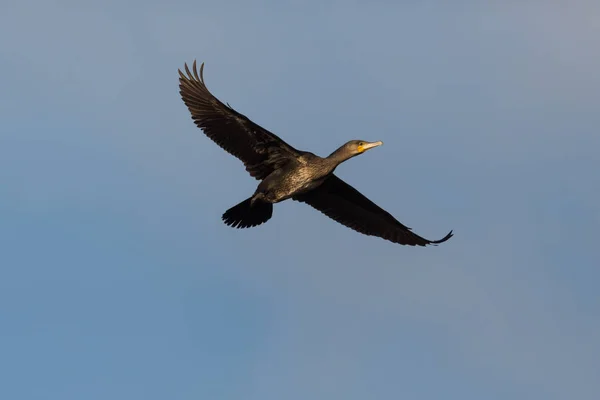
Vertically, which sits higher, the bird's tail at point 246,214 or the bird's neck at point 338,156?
the bird's neck at point 338,156

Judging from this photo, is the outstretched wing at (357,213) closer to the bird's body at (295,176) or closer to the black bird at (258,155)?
the black bird at (258,155)

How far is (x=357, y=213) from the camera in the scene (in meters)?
21.8

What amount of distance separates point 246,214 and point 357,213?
7.71 ft

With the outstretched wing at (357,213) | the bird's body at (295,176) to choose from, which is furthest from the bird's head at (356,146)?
the outstretched wing at (357,213)

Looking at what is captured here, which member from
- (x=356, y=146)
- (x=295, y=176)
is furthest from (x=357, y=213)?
Answer: (x=295, y=176)

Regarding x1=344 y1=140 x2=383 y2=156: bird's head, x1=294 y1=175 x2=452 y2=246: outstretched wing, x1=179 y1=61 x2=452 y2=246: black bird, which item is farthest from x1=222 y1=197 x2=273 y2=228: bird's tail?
x1=344 y1=140 x2=383 y2=156: bird's head

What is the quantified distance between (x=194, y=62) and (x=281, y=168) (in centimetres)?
218

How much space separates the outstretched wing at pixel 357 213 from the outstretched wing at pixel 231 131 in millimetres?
1492

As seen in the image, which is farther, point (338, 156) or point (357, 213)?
point (357, 213)

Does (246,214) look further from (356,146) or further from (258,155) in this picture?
(356,146)

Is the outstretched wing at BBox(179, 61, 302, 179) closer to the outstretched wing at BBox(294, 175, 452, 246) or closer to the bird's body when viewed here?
the bird's body

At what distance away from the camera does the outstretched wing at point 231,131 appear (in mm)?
19859

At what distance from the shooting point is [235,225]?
2041 centimetres

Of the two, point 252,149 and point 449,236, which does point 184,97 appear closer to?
point 252,149
